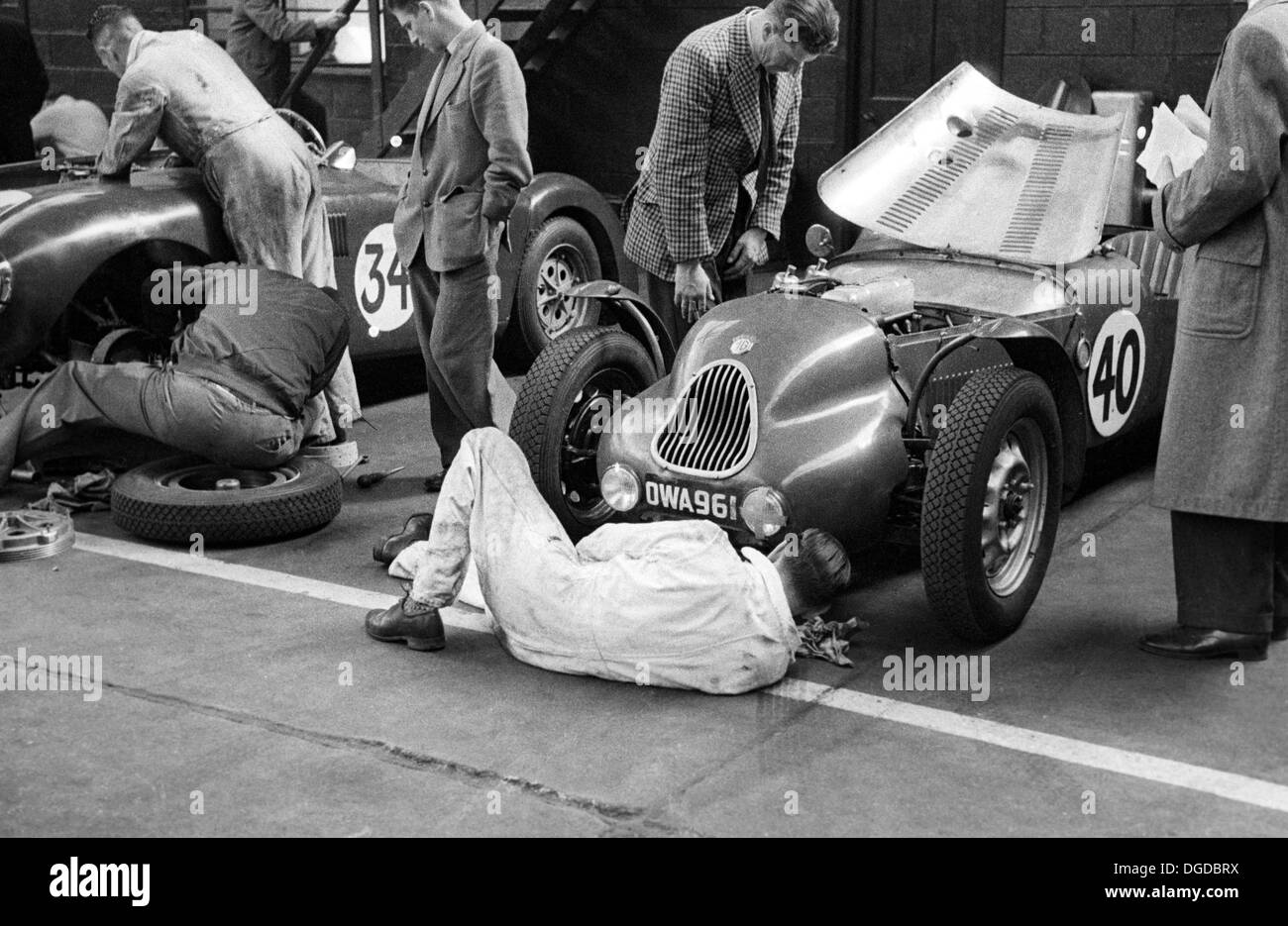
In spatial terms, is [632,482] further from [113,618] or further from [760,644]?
[113,618]

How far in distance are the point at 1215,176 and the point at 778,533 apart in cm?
159

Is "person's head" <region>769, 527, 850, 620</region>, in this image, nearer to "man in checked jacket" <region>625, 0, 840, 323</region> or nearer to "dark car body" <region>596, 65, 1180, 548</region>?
"dark car body" <region>596, 65, 1180, 548</region>

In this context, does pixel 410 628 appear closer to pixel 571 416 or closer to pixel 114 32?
pixel 571 416

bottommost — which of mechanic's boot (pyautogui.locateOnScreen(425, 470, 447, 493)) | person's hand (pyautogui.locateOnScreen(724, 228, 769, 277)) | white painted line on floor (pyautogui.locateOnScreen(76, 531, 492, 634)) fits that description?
mechanic's boot (pyautogui.locateOnScreen(425, 470, 447, 493))

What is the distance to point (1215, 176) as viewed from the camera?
424 centimetres

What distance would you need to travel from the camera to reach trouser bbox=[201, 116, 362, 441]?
269 inches

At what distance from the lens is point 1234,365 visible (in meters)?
4.40

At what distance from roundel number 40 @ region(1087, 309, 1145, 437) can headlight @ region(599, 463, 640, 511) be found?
6.07 ft

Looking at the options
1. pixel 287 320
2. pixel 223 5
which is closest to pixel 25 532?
pixel 287 320

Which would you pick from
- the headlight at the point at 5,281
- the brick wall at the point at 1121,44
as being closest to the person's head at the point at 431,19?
the headlight at the point at 5,281

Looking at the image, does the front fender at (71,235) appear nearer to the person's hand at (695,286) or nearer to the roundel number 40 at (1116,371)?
the person's hand at (695,286)

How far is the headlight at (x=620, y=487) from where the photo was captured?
4883 mm

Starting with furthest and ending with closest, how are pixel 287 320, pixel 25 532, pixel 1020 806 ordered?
pixel 287 320 → pixel 25 532 → pixel 1020 806

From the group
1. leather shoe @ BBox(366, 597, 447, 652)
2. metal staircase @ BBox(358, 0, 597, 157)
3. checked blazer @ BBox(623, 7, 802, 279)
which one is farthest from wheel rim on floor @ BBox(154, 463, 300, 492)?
metal staircase @ BBox(358, 0, 597, 157)
